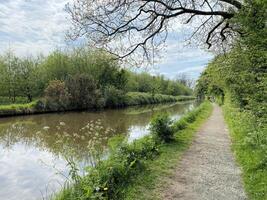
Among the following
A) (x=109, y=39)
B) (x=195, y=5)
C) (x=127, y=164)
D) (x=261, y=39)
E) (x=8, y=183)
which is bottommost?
(x=8, y=183)

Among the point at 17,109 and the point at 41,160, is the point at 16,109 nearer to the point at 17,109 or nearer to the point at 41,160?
the point at 17,109

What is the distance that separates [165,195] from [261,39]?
3.94 meters

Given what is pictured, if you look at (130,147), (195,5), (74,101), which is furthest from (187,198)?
(74,101)

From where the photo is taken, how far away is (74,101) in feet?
142

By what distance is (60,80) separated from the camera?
150 ft

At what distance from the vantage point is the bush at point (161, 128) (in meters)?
12.1

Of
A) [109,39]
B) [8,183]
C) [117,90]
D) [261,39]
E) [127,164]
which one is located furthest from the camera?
[117,90]

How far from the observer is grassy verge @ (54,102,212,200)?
5.67 metres

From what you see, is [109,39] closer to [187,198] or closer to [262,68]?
[262,68]

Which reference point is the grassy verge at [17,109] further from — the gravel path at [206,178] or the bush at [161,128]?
the gravel path at [206,178]

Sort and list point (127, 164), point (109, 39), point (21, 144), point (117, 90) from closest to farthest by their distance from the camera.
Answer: point (127, 164) → point (109, 39) → point (21, 144) → point (117, 90)

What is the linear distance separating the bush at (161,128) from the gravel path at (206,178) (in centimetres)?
141

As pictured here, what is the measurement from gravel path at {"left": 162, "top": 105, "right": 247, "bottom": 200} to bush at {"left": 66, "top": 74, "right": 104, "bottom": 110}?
33.5 m

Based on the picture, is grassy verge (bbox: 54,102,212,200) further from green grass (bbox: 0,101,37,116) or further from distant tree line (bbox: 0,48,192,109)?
distant tree line (bbox: 0,48,192,109)
